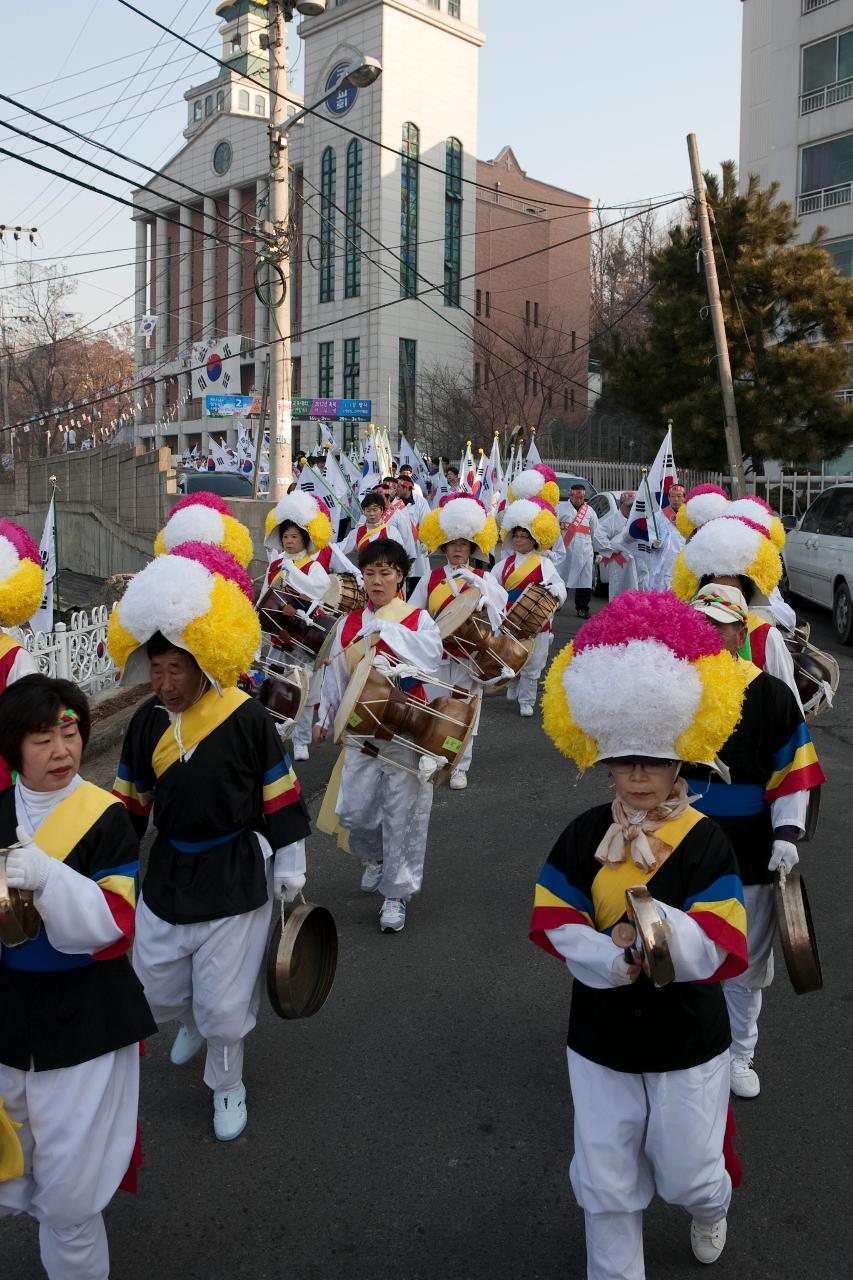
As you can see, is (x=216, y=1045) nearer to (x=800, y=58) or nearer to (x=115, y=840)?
(x=115, y=840)

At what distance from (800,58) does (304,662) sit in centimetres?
3057

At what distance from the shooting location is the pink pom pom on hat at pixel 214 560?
396cm

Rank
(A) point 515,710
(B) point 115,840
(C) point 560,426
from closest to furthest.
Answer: (B) point 115,840 < (A) point 515,710 < (C) point 560,426

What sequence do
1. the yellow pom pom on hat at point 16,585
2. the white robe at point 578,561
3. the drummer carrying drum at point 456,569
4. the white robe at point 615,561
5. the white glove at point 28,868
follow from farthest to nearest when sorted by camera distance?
the white robe at point 578,561
the white robe at point 615,561
the drummer carrying drum at point 456,569
the yellow pom pom on hat at point 16,585
the white glove at point 28,868

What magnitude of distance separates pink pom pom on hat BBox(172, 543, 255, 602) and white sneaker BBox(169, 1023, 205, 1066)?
164 centimetres

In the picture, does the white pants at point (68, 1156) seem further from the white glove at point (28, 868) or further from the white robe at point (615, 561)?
the white robe at point (615, 561)

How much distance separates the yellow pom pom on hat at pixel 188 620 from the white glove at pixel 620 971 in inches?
63.1

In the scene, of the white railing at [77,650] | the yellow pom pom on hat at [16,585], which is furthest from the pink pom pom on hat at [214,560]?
the white railing at [77,650]

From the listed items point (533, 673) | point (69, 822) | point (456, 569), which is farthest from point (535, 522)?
point (69, 822)

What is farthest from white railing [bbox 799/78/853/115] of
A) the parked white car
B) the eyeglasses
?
the eyeglasses

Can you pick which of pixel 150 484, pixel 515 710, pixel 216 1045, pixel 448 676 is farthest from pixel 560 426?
pixel 216 1045

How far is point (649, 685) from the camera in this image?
2.74 metres

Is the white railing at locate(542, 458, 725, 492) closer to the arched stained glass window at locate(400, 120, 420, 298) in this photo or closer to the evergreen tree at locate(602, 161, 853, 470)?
the evergreen tree at locate(602, 161, 853, 470)

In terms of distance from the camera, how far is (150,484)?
18.8 m
